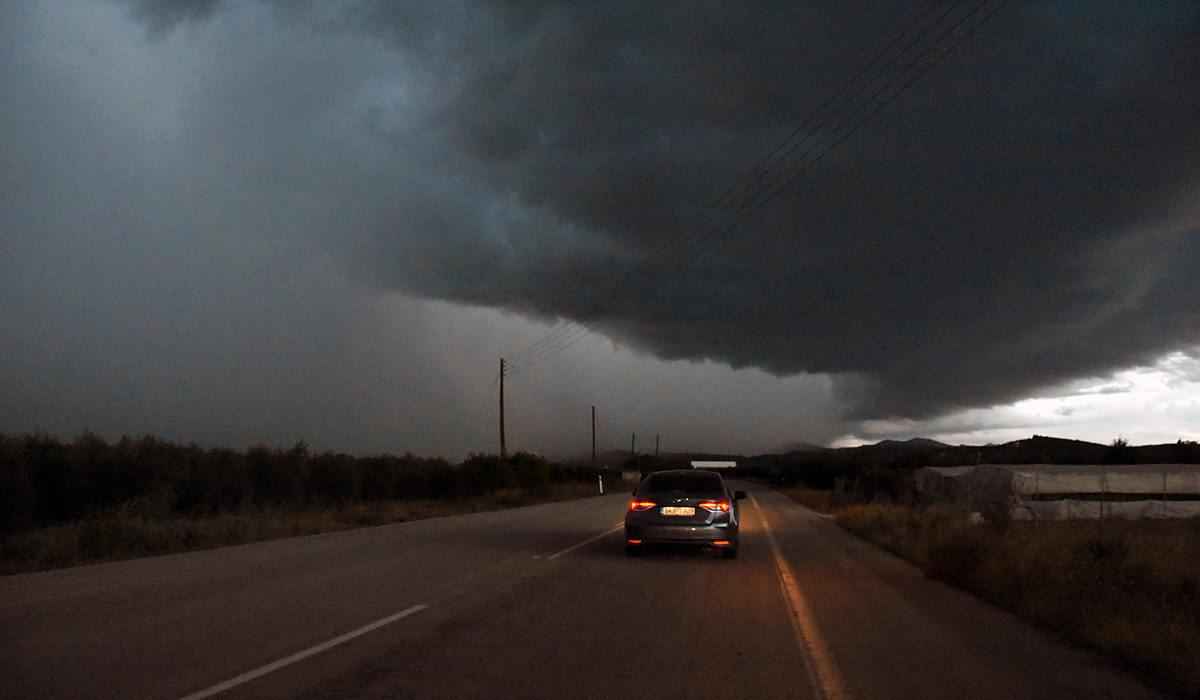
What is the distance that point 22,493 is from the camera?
2675cm

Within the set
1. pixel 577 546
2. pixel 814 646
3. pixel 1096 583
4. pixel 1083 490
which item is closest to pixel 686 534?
pixel 577 546

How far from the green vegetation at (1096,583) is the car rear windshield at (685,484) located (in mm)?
4143

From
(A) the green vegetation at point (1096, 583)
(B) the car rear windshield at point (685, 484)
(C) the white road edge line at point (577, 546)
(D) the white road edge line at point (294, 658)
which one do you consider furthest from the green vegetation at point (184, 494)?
(A) the green vegetation at point (1096, 583)

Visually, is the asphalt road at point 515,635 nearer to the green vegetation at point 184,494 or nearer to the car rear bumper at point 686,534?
the car rear bumper at point 686,534

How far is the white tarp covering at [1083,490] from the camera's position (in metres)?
29.8

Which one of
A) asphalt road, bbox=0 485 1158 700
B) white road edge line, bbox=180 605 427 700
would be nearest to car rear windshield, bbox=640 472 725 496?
asphalt road, bbox=0 485 1158 700

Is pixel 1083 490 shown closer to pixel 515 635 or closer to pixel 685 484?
pixel 685 484

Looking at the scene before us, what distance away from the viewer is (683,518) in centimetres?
1564

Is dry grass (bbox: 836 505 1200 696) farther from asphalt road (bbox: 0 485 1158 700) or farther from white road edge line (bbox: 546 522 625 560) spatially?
white road edge line (bbox: 546 522 625 560)

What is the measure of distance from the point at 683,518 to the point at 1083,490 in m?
22.3

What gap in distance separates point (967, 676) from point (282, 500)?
136ft

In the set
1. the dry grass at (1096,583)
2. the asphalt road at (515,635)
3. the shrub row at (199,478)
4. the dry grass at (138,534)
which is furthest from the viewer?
the shrub row at (199,478)

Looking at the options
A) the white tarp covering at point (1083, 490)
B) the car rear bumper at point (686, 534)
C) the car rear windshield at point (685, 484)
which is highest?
the car rear windshield at point (685, 484)

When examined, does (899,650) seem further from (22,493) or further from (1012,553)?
(22,493)
